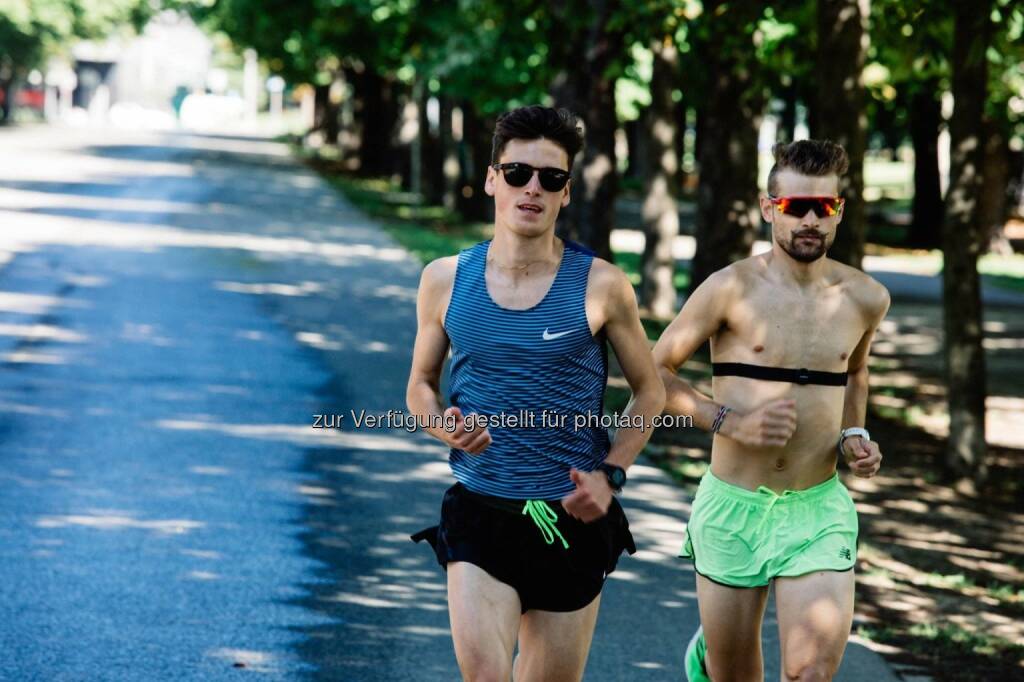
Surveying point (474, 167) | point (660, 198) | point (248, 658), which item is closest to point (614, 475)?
point (248, 658)

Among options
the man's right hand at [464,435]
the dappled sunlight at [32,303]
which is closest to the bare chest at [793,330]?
the man's right hand at [464,435]

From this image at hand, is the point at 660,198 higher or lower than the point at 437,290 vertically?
lower

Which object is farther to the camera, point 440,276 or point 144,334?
point 144,334

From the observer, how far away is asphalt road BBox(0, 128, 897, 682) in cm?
671

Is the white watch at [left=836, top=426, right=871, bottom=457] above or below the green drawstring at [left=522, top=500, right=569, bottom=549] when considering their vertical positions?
above

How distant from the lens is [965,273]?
1176 centimetres

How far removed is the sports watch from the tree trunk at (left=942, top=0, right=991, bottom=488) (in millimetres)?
7804

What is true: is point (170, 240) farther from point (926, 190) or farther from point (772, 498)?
point (772, 498)

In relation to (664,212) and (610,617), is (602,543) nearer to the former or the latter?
(610,617)

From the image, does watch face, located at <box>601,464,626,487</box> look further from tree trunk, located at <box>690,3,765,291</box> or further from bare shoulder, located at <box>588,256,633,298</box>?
tree trunk, located at <box>690,3,765,291</box>

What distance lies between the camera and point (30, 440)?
10555mm

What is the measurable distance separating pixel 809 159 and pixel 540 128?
0.91 meters

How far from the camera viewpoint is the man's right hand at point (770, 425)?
4.65 m

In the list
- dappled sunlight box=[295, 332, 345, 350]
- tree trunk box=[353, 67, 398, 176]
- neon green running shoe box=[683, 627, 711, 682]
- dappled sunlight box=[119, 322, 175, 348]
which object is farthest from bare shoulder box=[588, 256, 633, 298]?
tree trunk box=[353, 67, 398, 176]
